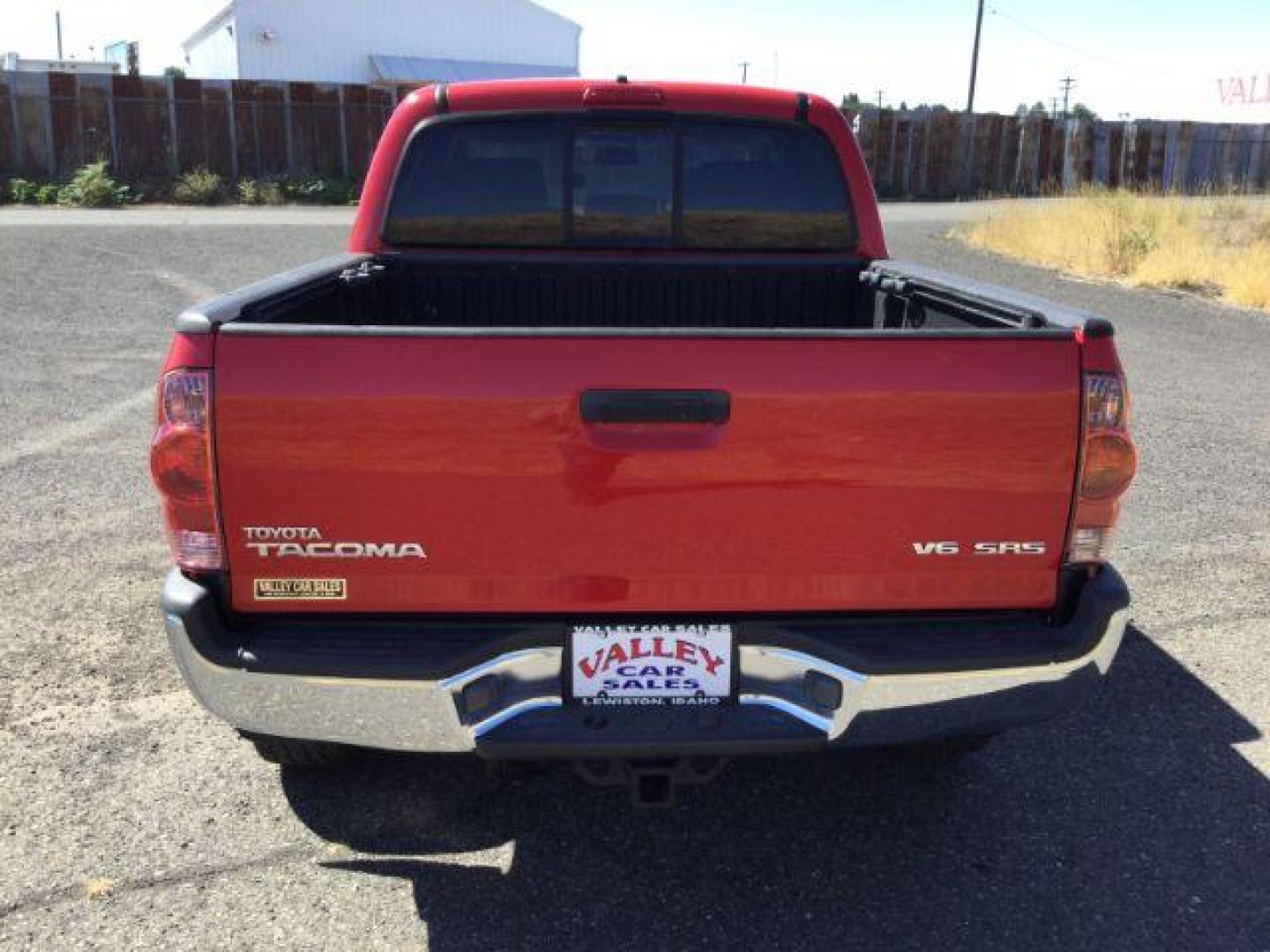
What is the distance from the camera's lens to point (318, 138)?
27.8 meters

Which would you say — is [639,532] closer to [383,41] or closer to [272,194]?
[272,194]

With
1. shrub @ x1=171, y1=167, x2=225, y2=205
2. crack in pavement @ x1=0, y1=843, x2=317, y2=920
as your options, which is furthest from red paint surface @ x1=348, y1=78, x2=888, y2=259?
shrub @ x1=171, y1=167, x2=225, y2=205

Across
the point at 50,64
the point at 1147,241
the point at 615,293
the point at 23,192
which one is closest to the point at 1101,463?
the point at 615,293

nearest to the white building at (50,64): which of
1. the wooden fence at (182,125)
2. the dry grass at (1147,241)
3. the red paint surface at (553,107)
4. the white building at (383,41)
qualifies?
the white building at (383,41)

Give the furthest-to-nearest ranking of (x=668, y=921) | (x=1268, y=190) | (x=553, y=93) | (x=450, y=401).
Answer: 1. (x=1268, y=190)
2. (x=553, y=93)
3. (x=668, y=921)
4. (x=450, y=401)

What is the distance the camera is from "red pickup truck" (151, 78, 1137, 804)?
241 centimetres

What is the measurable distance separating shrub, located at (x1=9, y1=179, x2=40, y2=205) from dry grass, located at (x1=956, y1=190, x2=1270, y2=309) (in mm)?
18518

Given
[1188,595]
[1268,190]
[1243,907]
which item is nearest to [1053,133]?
[1268,190]

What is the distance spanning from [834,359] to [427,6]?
148ft

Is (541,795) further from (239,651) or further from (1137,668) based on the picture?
(1137,668)

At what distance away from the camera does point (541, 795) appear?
3.38m

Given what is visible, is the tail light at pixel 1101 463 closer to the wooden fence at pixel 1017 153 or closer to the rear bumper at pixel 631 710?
the rear bumper at pixel 631 710

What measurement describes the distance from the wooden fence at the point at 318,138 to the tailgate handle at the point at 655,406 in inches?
856

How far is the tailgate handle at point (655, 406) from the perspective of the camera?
2414 mm
